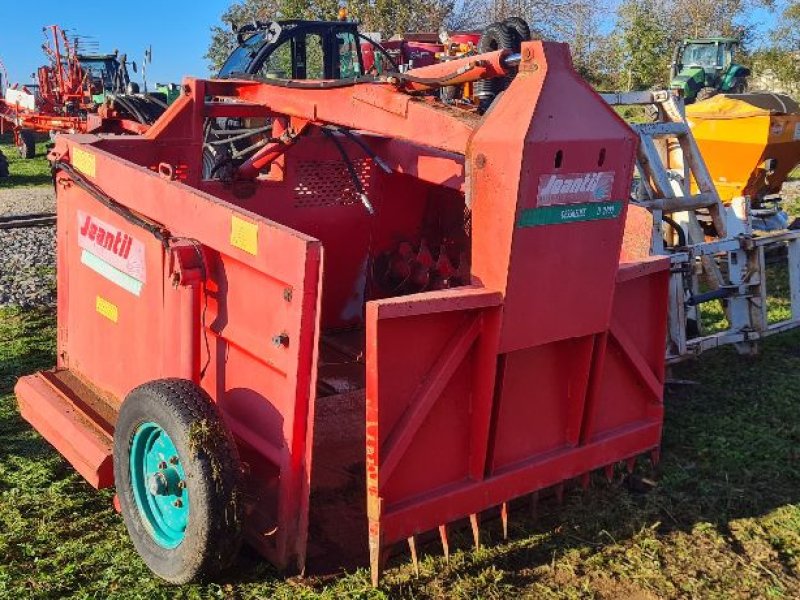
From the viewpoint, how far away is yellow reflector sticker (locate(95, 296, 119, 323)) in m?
3.62

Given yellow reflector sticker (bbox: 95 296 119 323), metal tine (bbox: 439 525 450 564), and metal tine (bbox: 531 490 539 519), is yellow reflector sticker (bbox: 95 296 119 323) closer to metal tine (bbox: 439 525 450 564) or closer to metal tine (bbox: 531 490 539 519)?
metal tine (bbox: 439 525 450 564)

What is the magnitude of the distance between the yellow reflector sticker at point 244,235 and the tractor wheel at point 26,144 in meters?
17.9

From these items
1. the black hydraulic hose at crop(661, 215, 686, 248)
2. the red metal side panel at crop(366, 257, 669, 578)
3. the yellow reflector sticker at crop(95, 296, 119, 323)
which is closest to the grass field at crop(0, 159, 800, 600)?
the red metal side panel at crop(366, 257, 669, 578)

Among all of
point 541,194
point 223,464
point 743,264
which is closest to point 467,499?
point 223,464

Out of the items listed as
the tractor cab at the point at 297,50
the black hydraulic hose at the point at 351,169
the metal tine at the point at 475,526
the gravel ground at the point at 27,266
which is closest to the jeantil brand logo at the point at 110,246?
the black hydraulic hose at the point at 351,169

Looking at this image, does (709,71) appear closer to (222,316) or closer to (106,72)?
(106,72)

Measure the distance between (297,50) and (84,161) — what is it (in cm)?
666

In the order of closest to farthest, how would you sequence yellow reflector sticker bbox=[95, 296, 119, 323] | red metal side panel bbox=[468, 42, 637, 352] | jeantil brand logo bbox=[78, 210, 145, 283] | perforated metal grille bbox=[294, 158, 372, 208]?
1. red metal side panel bbox=[468, 42, 637, 352]
2. jeantil brand logo bbox=[78, 210, 145, 283]
3. yellow reflector sticker bbox=[95, 296, 119, 323]
4. perforated metal grille bbox=[294, 158, 372, 208]

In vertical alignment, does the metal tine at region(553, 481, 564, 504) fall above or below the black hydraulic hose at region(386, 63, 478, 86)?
below

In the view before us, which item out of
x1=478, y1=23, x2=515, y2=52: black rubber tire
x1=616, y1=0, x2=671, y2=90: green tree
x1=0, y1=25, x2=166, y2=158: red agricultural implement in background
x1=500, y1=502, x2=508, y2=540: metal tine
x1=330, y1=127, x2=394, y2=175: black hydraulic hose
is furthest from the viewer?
x1=616, y1=0, x2=671, y2=90: green tree

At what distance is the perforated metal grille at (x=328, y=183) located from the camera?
15.1ft

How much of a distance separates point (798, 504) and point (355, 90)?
253cm

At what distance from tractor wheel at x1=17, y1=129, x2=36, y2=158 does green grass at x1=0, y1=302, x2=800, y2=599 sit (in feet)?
52.6

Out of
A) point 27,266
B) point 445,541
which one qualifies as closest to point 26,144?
point 27,266
